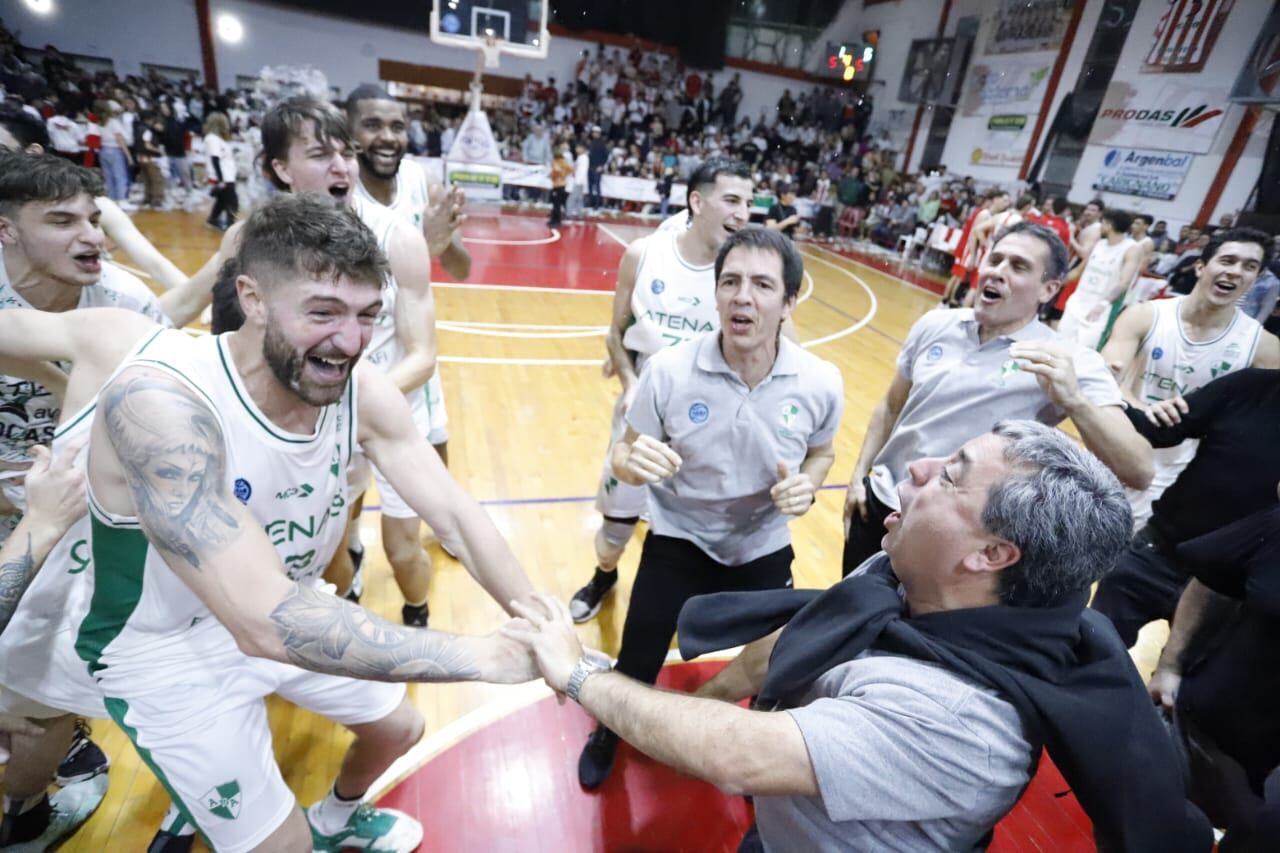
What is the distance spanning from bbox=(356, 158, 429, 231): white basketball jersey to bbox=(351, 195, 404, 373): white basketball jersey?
25 centimetres

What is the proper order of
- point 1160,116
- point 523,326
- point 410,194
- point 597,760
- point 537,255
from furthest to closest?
1. point 1160,116
2. point 537,255
3. point 523,326
4. point 410,194
5. point 597,760

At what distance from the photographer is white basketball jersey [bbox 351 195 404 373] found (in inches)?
126

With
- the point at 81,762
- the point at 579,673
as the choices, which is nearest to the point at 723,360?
the point at 579,673

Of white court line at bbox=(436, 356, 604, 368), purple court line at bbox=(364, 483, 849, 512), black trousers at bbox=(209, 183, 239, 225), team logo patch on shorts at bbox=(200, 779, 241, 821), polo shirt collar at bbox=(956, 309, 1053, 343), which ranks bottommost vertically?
purple court line at bbox=(364, 483, 849, 512)

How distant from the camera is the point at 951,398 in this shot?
Answer: 9.21 feet

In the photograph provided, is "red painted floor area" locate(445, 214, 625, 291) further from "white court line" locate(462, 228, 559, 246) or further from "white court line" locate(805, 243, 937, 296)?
"white court line" locate(805, 243, 937, 296)

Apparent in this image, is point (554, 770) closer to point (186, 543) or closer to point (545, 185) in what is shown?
point (186, 543)

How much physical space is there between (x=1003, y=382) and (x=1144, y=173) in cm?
1623

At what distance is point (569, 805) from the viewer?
2.75 m

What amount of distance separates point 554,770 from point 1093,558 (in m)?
2.38

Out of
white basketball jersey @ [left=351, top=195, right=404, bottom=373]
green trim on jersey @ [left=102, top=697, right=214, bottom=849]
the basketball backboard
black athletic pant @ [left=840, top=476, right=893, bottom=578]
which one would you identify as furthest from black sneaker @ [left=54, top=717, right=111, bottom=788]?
the basketball backboard

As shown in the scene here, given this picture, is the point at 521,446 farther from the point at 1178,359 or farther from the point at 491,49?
the point at 491,49

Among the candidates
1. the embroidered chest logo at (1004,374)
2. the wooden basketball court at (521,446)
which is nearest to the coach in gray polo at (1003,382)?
the embroidered chest logo at (1004,374)

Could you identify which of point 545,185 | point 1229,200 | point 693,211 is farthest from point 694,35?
point 693,211
